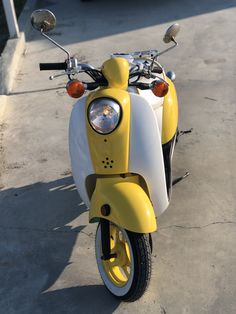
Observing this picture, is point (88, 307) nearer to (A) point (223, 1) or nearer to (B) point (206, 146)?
(B) point (206, 146)

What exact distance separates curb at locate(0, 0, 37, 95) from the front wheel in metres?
3.14

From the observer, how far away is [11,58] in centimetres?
633

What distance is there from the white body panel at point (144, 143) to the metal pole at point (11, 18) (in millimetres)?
4257

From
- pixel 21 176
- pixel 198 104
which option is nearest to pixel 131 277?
pixel 21 176

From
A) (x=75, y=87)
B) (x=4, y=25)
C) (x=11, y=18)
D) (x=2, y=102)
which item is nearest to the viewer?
(x=75, y=87)

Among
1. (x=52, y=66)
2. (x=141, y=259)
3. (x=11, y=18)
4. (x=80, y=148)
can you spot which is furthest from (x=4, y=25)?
(x=141, y=259)

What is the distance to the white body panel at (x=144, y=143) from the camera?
9.73 ft

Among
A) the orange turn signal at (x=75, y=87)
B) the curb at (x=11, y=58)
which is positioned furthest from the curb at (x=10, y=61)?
the orange turn signal at (x=75, y=87)

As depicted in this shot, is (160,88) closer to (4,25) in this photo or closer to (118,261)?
(118,261)

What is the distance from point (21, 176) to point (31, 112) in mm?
1196

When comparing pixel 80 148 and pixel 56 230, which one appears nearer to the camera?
pixel 80 148

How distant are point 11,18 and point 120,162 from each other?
4.45 m

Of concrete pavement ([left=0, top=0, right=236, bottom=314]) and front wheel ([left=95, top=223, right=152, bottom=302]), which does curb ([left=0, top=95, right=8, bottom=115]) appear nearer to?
concrete pavement ([left=0, top=0, right=236, bottom=314])

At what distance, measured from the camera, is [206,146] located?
4609mm
